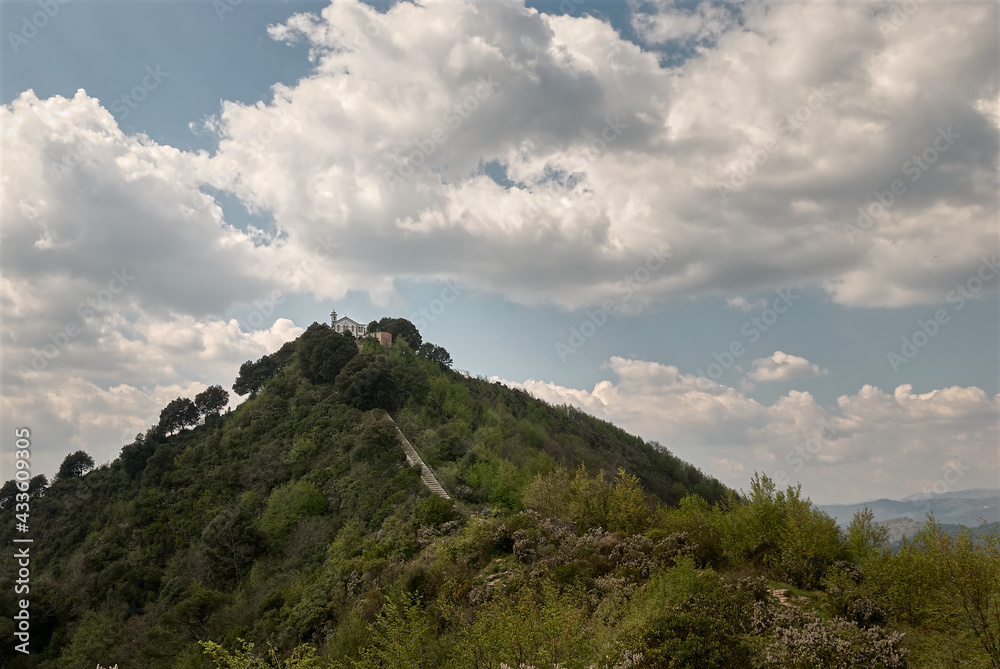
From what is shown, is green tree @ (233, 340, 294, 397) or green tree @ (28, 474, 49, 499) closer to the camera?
green tree @ (28, 474, 49, 499)

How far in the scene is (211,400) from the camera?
7869 cm

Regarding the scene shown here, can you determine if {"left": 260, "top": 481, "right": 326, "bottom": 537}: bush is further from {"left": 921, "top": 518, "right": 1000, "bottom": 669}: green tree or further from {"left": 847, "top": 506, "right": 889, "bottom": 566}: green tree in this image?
{"left": 921, "top": 518, "right": 1000, "bottom": 669}: green tree

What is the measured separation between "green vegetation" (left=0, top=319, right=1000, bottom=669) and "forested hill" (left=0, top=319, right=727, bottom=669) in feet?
0.65

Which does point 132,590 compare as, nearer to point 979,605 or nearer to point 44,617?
point 44,617

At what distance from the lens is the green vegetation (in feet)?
41.3

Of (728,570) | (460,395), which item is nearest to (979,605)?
(728,570)

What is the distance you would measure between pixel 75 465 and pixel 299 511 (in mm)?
45577

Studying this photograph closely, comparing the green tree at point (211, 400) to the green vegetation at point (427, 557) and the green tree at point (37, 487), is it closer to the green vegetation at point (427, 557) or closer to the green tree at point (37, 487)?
the green vegetation at point (427, 557)

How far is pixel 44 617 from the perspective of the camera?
1599 inches

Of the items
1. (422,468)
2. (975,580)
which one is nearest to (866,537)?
(975,580)

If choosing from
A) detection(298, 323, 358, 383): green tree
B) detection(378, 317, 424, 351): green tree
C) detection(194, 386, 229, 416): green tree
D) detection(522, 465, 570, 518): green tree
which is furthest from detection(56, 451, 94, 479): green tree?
detection(522, 465, 570, 518): green tree

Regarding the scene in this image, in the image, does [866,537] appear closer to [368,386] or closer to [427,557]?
[427,557]

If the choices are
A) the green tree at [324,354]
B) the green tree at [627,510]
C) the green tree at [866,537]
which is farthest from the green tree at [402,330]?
the green tree at [866,537]

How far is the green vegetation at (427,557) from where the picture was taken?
12586 millimetres
